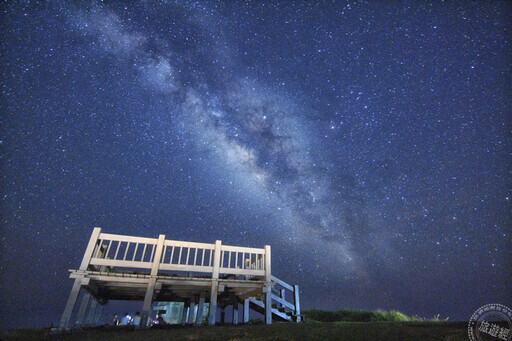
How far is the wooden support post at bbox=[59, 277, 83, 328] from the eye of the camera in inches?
391

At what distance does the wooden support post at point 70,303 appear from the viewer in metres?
9.92

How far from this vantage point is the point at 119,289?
14297 mm

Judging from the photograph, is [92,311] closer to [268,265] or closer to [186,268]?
[186,268]

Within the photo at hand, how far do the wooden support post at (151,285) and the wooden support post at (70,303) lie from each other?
9.11ft

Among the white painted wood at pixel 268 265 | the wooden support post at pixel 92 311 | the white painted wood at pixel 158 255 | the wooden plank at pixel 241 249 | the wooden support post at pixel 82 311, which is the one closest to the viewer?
the wooden support post at pixel 82 311

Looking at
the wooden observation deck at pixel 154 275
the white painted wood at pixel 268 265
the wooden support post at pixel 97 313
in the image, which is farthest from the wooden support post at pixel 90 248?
the white painted wood at pixel 268 265

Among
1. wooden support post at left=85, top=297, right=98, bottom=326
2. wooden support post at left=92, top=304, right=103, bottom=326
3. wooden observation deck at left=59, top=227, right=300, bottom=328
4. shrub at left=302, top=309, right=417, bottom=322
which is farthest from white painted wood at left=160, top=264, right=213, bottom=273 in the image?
shrub at left=302, top=309, right=417, bottom=322

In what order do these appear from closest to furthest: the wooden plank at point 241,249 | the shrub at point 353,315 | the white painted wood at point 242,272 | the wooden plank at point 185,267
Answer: the wooden plank at point 185,267 → the white painted wood at point 242,272 → the wooden plank at point 241,249 → the shrub at point 353,315

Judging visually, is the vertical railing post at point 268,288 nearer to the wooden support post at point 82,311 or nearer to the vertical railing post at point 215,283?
the vertical railing post at point 215,283

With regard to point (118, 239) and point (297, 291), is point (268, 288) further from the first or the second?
point (118, 239)

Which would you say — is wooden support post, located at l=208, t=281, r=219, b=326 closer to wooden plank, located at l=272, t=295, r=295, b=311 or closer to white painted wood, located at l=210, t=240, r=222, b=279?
white painted wood, located at l=210, t=240, r=222, b=279

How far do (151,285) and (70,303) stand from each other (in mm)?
3140

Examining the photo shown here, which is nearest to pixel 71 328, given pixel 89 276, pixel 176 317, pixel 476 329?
pixel 89 276

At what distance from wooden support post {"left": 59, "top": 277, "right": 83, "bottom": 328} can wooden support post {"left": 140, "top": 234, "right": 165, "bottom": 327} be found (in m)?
2.78
